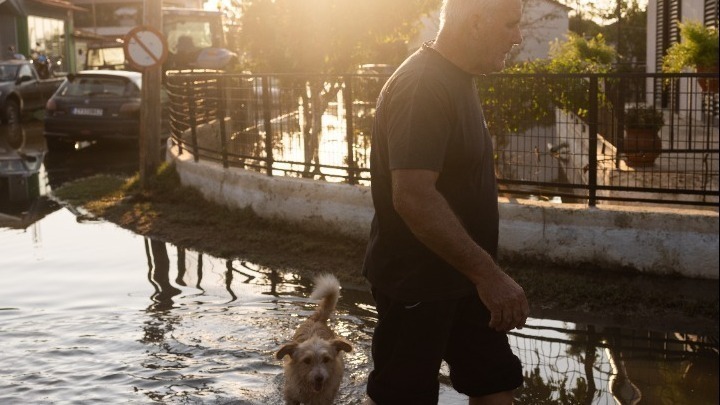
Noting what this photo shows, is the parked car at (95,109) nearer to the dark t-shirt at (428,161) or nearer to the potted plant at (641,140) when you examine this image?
the potted plant at (641,140)

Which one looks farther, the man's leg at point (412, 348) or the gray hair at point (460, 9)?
the man's leg at point (412, 348)

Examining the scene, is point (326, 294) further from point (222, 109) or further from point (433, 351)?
point (222, 109)

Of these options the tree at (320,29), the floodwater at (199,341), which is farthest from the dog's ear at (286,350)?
the tree at (320,29)

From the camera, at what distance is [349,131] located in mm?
11156

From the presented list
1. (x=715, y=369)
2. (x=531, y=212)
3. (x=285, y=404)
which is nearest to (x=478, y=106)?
(x=285, y=404)

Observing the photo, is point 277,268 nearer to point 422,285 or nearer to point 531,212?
point 531,212

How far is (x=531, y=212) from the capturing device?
31.2 feet

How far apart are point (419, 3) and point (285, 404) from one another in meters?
10.9

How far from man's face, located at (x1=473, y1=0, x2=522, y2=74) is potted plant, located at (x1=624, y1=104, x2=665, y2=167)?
6.15 meters

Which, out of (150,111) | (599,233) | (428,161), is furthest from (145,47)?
(428,161)

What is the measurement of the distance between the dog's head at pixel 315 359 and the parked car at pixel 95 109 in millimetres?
16250

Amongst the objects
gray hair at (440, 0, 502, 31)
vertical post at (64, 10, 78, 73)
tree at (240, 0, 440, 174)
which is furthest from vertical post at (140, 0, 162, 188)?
vertical post at (64, 10, 78, 73)

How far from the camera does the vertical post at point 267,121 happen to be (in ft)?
39.5

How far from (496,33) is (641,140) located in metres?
6.77
